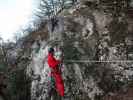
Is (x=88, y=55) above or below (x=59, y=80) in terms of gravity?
above

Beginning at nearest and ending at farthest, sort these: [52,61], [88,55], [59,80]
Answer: [52,61], [59,80], [88,55]

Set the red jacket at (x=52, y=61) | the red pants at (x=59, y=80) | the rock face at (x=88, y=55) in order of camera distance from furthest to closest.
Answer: the rock face at (x=88, y=55) < the red pants at (x=59, y=80) < the red jacket at (x=52, y=61)

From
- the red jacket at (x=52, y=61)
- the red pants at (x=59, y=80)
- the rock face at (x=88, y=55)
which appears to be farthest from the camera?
the rock face at (x=88, y=55)

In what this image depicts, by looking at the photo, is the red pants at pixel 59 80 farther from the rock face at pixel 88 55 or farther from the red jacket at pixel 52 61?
the rock face at pixel 88 55

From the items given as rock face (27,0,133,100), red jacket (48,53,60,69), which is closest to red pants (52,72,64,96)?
red jacket (48,53,60,69)

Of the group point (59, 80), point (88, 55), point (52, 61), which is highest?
point (52, 61)

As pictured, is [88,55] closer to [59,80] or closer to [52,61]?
[59,80]

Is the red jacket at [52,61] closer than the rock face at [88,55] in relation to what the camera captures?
Yes

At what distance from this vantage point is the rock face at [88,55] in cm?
1459

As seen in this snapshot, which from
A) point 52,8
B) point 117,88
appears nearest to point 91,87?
point 117,88

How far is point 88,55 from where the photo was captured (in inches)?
605

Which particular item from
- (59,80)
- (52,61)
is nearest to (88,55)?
(59,80)

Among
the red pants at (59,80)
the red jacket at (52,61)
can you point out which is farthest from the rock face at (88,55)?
the red jacket at (52,61)

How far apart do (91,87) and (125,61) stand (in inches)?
71.3
